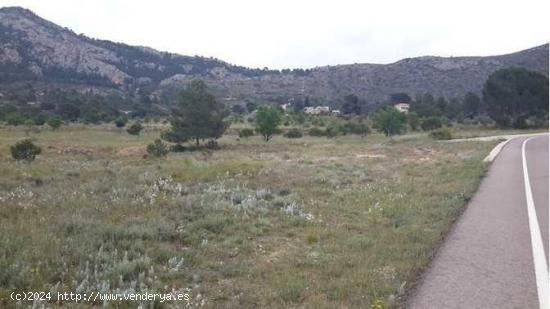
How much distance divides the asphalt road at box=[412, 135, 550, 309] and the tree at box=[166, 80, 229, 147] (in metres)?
35.1

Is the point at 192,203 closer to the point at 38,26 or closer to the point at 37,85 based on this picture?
the point at 37,85

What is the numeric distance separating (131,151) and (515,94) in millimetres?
52486

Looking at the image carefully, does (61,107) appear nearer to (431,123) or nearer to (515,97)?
(431,123)

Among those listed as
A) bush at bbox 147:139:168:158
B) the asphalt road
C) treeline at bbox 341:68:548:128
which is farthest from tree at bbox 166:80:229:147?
treeline at bbox 341:68:548:128

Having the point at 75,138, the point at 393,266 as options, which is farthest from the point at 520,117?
the point at 393,266

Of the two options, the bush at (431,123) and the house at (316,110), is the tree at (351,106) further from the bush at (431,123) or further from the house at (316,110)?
the bush at (431,123)

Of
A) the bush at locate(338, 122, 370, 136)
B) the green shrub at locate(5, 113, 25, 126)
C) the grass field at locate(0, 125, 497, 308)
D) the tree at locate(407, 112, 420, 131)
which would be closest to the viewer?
the grass field at locate(0, 125, 497, 308)

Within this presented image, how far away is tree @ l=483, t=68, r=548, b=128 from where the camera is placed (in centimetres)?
6712

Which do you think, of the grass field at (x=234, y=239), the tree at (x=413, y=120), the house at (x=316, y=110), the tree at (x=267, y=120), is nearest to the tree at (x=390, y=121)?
the tree at (x=413, y=120)

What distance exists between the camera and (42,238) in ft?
26.1

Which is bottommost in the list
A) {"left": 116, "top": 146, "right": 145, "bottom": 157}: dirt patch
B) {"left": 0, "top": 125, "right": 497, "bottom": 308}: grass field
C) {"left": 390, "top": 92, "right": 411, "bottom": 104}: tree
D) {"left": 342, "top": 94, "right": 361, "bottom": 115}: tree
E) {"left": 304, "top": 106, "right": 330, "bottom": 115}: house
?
{"left": 116, "top": 146, "right": 145, "bottom": 157}: dirt patch

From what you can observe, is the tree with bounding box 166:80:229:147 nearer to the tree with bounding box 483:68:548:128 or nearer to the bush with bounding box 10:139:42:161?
the bush with bounding box 10:139:42:161

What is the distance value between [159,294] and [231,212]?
217 inches

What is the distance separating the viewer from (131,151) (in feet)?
129
